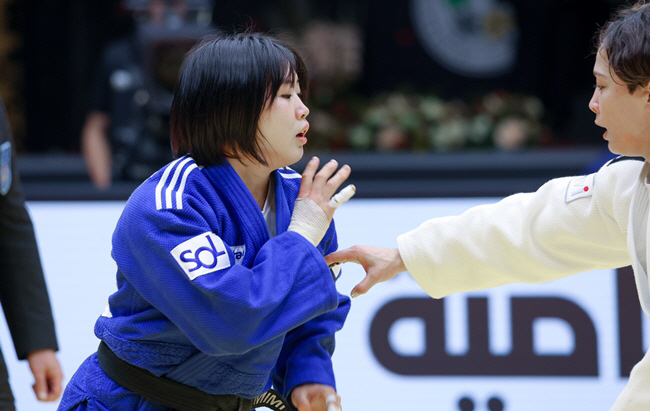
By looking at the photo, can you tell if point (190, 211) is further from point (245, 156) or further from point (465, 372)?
point (465, 372)

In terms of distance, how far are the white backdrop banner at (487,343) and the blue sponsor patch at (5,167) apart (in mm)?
1426

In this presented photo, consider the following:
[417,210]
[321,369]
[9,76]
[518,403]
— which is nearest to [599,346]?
[518,403]

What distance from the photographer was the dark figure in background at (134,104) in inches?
209

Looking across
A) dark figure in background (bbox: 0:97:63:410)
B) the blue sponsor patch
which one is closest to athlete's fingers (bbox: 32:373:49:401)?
dark figure in background (bbox: 0:97:63:410)

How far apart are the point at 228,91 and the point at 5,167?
2.83 feet

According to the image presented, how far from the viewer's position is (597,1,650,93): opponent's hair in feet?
5.79

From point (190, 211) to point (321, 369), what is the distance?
51cm

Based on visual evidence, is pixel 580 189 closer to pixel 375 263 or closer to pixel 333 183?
pixel 375 263

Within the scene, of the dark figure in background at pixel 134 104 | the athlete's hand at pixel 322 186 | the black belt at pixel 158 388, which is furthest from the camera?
the dark figure in background at pixel 134 104

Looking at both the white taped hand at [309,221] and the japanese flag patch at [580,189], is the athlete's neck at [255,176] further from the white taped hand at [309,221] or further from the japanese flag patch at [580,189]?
the japanese flag patch at [580,189]

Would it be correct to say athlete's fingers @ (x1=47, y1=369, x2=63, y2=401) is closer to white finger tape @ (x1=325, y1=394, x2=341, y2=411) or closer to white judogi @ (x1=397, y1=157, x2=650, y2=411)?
white finger tape @ (x1=325, y1=394, x2=341, y2=411)

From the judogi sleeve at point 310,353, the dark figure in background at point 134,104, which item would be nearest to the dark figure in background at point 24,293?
the judogi sleeve at point 310,353

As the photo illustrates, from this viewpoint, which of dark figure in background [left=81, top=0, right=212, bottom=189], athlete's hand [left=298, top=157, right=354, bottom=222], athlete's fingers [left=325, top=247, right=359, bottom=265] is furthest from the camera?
dark figure in background [left=81, top=0, right=212, bottom=189]

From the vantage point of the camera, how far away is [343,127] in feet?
22.4
